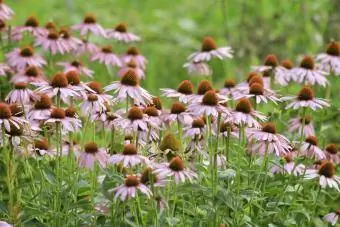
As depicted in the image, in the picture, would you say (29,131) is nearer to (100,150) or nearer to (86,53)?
(100,150)

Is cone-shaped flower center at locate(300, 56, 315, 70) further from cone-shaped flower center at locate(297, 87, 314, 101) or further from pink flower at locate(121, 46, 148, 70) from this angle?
pink flower at locate(121, 46, 148, 70)

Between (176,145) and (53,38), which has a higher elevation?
(53,38)

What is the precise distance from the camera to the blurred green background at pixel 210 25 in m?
5.30

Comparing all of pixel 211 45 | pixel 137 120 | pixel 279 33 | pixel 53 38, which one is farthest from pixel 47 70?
pixel 279 33

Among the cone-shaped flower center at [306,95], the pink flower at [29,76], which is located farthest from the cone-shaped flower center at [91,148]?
the cone-shaped flower center at [306,95]

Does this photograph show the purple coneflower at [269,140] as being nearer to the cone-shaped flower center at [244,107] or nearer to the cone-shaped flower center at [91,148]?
the cone-shaped flower center at [244,107]

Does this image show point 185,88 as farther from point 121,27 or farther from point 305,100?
point 121,27

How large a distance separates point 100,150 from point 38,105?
9.9 inches

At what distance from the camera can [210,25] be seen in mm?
6867

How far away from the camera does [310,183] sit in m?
2.87

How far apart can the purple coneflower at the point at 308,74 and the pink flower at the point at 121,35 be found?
828 millimetres

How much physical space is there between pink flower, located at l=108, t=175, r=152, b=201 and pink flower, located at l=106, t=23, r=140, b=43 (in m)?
1.54

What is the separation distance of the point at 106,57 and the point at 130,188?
1456 millimetres

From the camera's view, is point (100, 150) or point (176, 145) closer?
point (176, 145)
